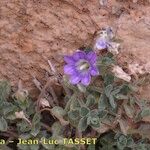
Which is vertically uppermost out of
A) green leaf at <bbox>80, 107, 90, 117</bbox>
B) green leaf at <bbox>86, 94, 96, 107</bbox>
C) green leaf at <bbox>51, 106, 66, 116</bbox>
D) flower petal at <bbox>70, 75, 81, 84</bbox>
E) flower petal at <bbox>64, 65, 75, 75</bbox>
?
flower petal at <bbox>64, 65, 75, 75</bbox>

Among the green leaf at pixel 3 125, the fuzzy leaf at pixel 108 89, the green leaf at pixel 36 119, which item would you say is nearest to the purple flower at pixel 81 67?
the fuzzy leaf at pixel 108 89

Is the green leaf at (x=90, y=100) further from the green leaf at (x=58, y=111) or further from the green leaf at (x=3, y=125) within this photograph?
the green leaf at (x=3, y=125)

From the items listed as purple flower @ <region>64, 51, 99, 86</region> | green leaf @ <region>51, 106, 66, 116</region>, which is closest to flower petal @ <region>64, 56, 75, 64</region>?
purple flower @ <region>64, 51, 99, 86</region>

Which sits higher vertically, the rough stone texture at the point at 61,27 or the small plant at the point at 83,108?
the rough stone texture at the point at 61,27

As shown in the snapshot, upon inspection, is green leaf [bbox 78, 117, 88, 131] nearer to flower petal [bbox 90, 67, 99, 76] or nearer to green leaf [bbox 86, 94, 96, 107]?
green leaf [bbox 86, 94, 96, 107]

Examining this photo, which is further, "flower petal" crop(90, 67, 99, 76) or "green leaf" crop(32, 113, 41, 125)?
"green leaf" crop(32, 113, 41, 125)
